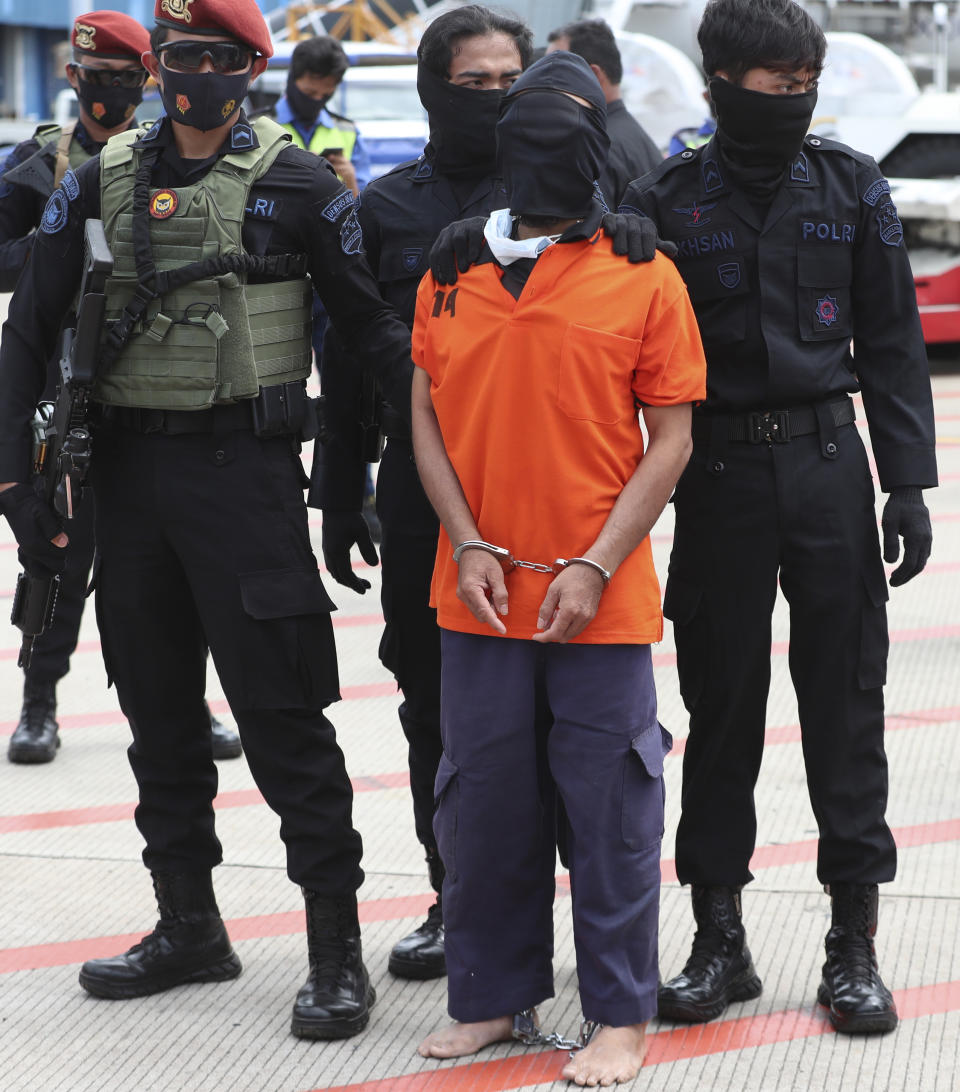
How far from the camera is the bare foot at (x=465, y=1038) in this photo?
9.64 ft

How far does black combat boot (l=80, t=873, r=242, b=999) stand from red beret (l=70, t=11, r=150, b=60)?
245 centimetres

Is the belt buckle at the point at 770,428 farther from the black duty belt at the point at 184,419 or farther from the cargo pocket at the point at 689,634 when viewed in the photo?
the black duty belt at the point at 184,419

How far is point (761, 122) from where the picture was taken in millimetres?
2895

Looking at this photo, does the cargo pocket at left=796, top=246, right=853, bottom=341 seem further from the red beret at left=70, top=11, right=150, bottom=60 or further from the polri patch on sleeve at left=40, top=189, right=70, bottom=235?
the red beret at left=70, top=11, right=150, bottom=60

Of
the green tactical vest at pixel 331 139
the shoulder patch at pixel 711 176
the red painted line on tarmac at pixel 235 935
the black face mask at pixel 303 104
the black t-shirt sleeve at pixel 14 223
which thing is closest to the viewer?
the shoulder patch at pixel 711 176

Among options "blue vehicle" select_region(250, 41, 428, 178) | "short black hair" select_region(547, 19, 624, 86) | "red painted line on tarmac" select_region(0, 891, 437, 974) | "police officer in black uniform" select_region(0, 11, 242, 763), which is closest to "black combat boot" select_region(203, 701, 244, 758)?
"police officer in black uniform" select_region(0, 11, 242, 763)

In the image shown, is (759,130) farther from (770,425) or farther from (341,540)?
(341,540)

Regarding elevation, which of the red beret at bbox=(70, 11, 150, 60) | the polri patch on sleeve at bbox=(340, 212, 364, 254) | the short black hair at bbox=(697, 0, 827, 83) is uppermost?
the short black hair at bbox=(697, 0, 827, 83)

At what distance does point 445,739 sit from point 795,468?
2.73 feet

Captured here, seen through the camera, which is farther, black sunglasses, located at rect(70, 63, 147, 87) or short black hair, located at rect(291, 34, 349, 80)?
short black hair, located at rect(291, 34, 349, 80)

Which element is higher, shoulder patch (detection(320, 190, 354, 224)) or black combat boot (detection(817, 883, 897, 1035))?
shoulder patch (detection(320, 190, 354, 224))

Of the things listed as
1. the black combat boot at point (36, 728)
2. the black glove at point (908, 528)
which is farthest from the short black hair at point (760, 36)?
the black combat boot at point (36, 728)

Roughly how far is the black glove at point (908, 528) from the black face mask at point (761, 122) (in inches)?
26.5

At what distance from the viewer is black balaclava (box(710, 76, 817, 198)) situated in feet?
9.47
